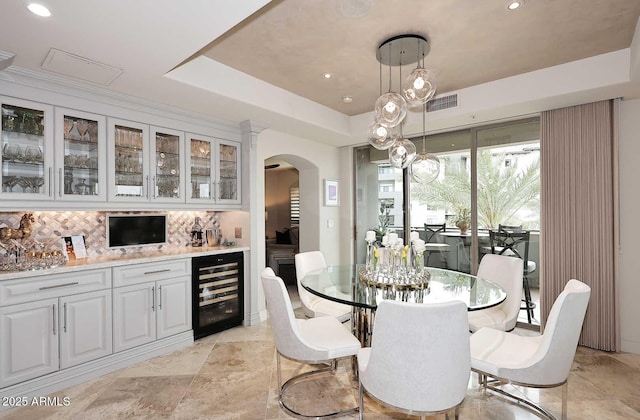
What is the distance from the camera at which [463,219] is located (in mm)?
4441

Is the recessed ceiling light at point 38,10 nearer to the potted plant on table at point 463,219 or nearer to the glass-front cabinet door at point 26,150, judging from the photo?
the glass-front cabinet door at point 26,150

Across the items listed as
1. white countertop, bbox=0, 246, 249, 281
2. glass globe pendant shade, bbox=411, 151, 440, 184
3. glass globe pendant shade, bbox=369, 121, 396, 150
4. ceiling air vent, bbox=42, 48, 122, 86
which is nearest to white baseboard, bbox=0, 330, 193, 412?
white countertop, bbox=0, 246, 249, 281

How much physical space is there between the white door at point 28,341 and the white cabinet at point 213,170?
64.3 inches

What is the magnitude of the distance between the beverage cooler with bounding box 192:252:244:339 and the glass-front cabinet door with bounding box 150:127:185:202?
76cm

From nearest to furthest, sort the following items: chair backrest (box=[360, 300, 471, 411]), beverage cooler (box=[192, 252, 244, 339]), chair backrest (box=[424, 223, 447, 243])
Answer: chair backrest (box=[360, 300, 471, 411]), beverage cooler (box=[192, 252, 244, 339]), chair backrest (box=[424, 223, 447, 243])

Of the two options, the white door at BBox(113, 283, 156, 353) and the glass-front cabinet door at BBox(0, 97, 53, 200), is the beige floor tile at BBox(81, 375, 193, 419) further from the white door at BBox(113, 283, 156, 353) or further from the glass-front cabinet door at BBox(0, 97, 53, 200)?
the glass-front cabinet door at BBox(0, 97, 53, 200)

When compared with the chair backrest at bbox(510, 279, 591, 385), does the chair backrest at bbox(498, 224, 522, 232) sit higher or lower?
higher

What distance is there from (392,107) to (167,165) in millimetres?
2475

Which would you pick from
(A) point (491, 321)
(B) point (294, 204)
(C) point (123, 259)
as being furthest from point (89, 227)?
(B) point (294, 204)

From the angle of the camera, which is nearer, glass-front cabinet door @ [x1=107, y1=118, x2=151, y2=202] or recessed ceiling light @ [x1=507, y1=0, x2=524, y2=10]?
recessed ceiling light @ [x1=507, y1=0, x2=524, y2=10]

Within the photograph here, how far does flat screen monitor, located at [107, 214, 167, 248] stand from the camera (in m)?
3.38

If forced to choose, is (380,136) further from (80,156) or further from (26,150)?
(26,150)

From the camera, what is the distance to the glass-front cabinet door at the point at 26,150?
2.59 m

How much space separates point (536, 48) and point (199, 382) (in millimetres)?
3944
